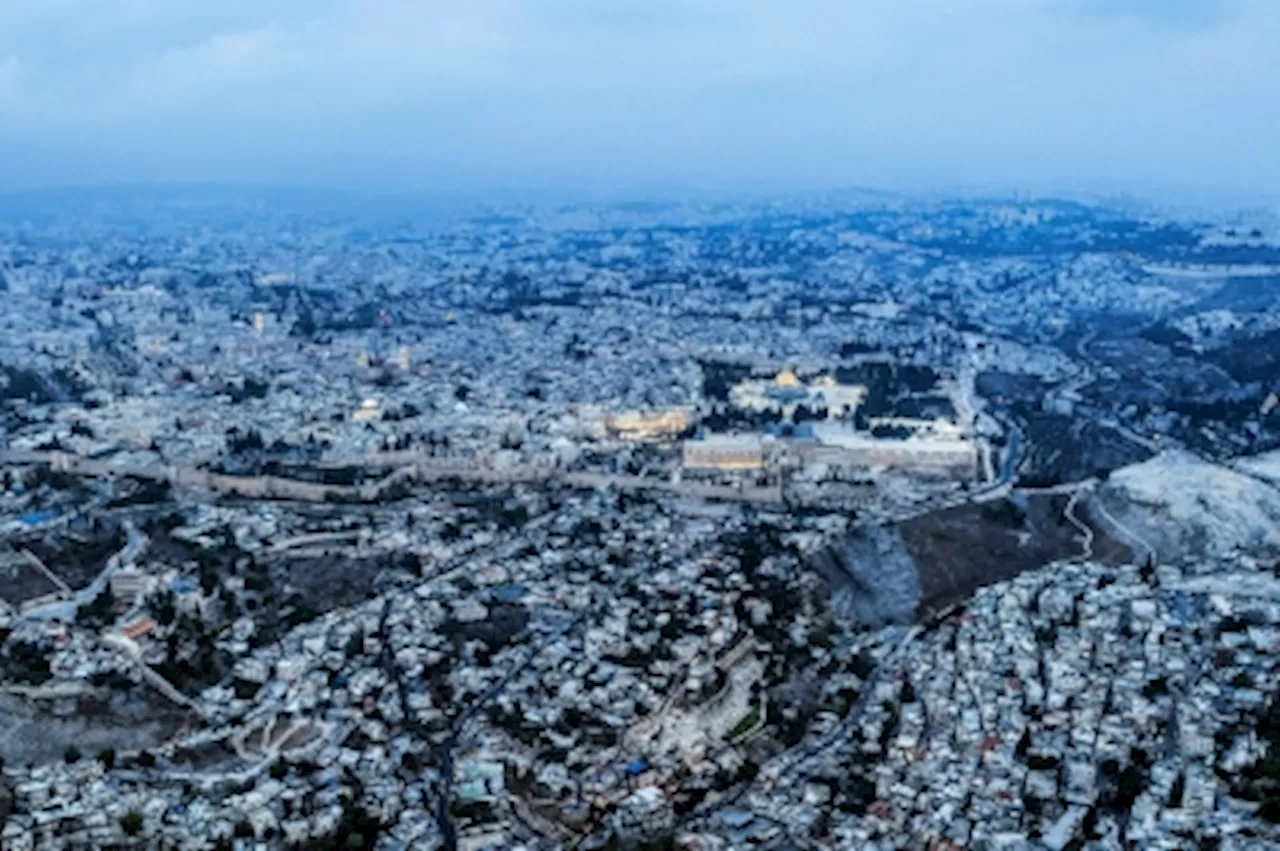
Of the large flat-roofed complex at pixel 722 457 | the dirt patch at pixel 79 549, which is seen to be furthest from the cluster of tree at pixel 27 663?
the large flat-roofed complex at pixel 722 457

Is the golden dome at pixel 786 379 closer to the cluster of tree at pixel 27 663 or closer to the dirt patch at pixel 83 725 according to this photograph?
the cluster of tree at pixel 27 663

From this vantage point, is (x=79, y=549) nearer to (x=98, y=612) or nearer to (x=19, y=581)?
(x=19, y=581)

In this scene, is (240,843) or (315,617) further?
(315,617)

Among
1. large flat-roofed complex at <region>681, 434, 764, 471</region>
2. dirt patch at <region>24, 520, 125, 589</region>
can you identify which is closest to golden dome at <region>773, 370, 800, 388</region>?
large flat-roofed complex at <region>681, 434, 764, 471</region>

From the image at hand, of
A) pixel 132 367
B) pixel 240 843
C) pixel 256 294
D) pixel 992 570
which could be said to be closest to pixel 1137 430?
pixel 992 570

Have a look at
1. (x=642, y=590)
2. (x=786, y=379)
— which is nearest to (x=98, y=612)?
(x=642, y=590)

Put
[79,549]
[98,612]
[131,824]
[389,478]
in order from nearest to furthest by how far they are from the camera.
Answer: [131,824], [98,612], [79,549], [389,478]

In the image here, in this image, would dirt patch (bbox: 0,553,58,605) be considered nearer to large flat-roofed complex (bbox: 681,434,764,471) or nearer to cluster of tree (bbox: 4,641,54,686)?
cluster of tree (bbox: 4,641,54,686)

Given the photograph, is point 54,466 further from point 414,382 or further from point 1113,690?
point 1113,690

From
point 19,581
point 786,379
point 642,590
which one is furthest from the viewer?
point 786,379
